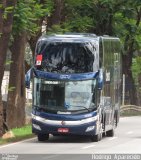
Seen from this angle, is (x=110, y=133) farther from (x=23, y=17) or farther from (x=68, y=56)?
(x=23, y=17)

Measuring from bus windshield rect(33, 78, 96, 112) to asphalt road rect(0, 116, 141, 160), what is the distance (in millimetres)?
1294

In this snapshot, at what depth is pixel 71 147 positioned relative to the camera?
23703 millimetres

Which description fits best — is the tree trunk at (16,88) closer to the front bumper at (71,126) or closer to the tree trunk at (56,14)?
the tree trunk at (56,14)

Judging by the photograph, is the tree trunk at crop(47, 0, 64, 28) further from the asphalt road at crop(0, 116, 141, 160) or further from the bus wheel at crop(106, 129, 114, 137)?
the asphalt road at crop(0, 116, 141, 160)

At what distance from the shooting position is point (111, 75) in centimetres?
2889

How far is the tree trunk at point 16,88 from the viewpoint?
33.8 meters

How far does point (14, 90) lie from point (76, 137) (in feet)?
20.6

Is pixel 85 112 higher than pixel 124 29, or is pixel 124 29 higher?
pixel 124 29

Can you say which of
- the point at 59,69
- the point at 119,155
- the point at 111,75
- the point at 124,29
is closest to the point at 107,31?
the point at 124,29

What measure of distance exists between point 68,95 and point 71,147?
8.75 ft

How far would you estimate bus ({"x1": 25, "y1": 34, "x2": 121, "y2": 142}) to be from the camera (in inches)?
1010

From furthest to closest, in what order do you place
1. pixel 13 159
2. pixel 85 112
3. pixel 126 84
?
1. pixel 126 84
2. pixel 85 112
3. pixel 13 159

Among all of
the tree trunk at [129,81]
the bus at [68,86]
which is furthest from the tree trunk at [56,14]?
the tree trunk at [129,81]

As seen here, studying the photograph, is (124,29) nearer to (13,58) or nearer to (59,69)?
(13,58)
